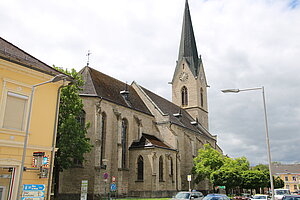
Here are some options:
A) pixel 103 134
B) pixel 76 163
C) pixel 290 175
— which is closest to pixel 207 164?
pixel 103 134

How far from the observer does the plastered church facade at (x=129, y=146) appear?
1091 inches

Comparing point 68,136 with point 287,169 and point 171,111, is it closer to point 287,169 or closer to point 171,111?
point 171,111

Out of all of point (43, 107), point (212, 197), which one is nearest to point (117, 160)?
point (212, 197)

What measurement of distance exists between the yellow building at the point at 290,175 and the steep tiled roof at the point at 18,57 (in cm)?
9830

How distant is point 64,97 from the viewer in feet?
78.1

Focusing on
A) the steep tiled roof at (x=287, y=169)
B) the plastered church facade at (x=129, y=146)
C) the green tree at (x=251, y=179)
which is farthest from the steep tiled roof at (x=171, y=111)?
the steep tiled roof at (x=287, y=169)

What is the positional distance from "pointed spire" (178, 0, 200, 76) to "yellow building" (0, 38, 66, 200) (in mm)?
44336

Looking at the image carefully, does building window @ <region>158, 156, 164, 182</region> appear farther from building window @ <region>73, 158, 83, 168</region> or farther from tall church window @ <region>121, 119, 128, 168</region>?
building window @ <region>73, 158, 83, 168</region>

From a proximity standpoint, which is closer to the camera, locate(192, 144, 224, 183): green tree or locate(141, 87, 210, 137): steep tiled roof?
locate(192, 144, 224, 183): green tree

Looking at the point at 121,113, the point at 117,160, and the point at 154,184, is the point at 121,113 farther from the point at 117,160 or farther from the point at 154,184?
the point at 154,184

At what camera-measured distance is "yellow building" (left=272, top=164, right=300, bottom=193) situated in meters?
95.3

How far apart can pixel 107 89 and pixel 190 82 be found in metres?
25.4

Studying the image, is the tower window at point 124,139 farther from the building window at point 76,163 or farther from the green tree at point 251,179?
the green tree at point 251,179

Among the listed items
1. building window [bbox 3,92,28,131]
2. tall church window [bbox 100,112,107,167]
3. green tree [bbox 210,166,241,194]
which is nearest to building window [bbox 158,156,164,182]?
green tree [bbox 210,166,241,194]
